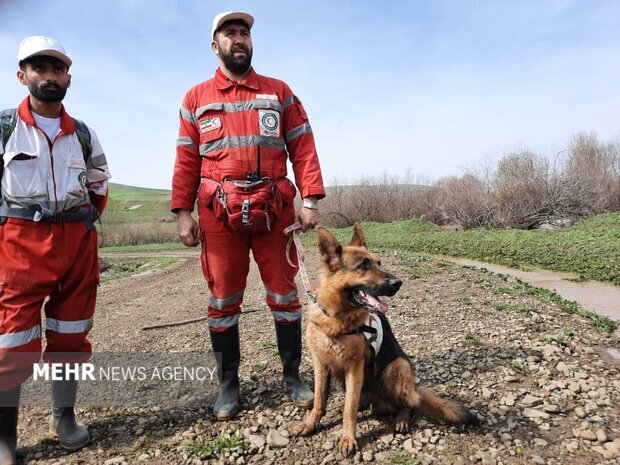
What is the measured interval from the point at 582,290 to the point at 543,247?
474cm

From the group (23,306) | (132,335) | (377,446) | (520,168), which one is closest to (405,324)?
(377,446)

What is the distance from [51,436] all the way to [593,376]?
475cm

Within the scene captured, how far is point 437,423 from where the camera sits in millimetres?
2973

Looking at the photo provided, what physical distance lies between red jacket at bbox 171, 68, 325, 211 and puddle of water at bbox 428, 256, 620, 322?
560 cm

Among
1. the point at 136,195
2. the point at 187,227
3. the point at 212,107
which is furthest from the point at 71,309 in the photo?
the point at 136,195

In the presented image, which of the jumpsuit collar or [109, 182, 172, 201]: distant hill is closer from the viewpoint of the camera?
the jumpsuit collar

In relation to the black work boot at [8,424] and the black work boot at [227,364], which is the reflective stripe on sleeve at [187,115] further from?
the black work boot at [8,424]

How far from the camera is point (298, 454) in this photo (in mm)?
2766

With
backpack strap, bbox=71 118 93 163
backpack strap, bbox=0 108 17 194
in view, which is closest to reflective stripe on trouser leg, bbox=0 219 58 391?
backpack strap, bbox=0 108 17 194

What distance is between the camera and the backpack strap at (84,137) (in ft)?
9.30

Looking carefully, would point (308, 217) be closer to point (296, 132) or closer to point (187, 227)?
point (296, 132)

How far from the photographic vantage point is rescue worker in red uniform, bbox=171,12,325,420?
3.01 m

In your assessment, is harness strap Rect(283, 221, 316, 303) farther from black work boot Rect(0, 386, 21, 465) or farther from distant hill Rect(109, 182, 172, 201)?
distant hill Rect(109, 182, 172, 201)

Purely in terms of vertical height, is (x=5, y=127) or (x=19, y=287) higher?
(x=5, y=127)
